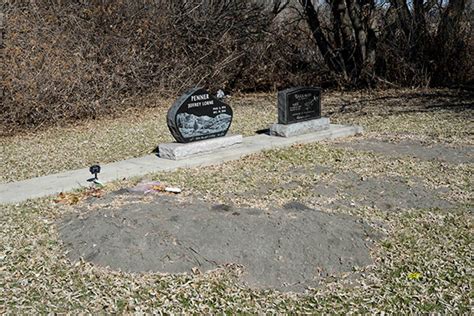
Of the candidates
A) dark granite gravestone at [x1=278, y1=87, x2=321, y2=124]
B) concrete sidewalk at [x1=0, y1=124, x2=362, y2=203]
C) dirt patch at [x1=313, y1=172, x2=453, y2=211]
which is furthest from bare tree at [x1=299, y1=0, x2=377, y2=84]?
dirt patch at [x1=313, y1=172, x2=453, y2=211]

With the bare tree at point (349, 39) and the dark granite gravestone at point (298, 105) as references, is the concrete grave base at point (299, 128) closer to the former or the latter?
the dark granite gravestone at point (298, 105)

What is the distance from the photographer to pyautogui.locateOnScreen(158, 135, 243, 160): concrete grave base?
27.3 ft

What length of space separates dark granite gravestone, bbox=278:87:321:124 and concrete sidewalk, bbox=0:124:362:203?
447 mm

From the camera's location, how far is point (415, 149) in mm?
9117

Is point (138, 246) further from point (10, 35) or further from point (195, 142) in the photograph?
point (10, 35)

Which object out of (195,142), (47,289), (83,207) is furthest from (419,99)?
(47,289)

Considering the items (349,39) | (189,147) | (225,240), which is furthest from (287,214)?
(349,39)

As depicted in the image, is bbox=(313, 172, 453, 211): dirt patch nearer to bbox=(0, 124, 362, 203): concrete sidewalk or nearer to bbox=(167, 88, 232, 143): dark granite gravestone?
bbox=(0, 124, 362, 203): concrete sidewalk

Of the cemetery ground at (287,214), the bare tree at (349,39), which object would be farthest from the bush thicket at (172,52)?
the cemetery ground at (287,214)

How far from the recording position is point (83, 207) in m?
6.07

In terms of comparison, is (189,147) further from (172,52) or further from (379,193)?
(172,52)

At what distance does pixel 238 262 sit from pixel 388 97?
12523 mm

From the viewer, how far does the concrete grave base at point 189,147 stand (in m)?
8.31

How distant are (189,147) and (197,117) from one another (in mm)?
529
